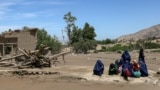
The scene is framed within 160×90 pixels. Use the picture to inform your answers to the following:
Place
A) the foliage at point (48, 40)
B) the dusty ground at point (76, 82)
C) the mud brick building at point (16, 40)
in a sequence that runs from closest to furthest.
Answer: the dusty ground at point (76, 82) < the mud brick building at point (16, 40) < the foliage at point (48, 40)

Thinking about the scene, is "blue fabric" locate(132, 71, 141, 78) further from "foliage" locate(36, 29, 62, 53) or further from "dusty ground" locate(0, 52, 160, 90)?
"foliage" locate(36, 29, 62, 53)

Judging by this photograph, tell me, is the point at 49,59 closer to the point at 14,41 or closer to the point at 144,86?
the point at 144,86

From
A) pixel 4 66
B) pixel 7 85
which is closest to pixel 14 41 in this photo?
pixel 4 66

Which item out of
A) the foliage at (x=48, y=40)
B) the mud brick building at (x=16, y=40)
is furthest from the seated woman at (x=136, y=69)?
the foliage at (x=48, y=40)

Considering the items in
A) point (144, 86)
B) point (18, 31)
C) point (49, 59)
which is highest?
point (18, 31)

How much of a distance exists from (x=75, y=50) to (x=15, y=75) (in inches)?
1407

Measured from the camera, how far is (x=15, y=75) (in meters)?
22.2

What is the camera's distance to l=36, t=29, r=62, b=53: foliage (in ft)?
165

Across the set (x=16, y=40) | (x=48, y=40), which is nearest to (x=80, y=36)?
(x=48, y=40)

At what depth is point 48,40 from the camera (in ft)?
179

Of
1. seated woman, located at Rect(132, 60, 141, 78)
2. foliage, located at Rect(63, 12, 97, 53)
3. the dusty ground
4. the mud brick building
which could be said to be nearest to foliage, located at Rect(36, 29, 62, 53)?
foliage, located at Rect(63, 12, 97, 53)

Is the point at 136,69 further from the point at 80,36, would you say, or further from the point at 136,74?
the point at 80,36

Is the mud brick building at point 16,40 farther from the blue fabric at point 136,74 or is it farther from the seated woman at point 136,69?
the blue fabric at point 136,74

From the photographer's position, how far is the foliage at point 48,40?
50.4 metres
